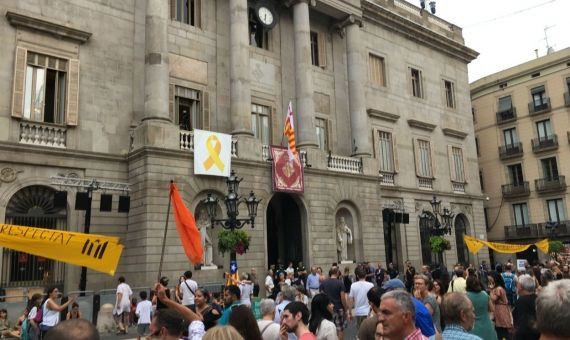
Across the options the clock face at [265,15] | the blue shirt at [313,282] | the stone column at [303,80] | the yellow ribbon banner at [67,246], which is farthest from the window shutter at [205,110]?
the yellow ribbon banner at [67,246]

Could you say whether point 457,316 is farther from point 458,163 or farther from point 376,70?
point 458,163

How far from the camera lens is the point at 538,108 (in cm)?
4362

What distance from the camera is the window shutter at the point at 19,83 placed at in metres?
18.4

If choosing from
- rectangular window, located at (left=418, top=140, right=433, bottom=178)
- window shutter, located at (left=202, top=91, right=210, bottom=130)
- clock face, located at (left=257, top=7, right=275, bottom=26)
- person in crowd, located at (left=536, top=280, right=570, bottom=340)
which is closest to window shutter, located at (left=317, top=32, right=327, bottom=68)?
clock face, located at (left=257, top=7, right=275, bottom=26)

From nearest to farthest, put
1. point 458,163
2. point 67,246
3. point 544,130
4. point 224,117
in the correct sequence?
point 67,246, point 224,117, point 458,163, point 544,130

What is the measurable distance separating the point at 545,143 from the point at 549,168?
2.14 m

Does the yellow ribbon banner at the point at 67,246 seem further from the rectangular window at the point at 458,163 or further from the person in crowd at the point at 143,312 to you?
the rectangular window at the point at 458,163

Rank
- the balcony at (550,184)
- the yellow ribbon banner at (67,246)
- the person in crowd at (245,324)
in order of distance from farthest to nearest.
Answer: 1. the balcony at (550,184)
2. the yellow ribbon banner at (67,246)
3. the person in crowd at (245,324)

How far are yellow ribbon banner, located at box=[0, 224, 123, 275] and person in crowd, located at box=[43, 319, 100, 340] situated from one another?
7527 millimetres

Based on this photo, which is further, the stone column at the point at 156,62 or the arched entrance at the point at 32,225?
the stone column at the point at 156,62

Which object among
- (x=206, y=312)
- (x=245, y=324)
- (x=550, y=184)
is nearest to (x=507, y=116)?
(x=550, y=184)

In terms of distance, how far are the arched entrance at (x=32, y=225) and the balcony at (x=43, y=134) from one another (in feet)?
5.52

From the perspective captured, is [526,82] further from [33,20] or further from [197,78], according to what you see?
[33,20]

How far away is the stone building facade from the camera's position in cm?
1897
